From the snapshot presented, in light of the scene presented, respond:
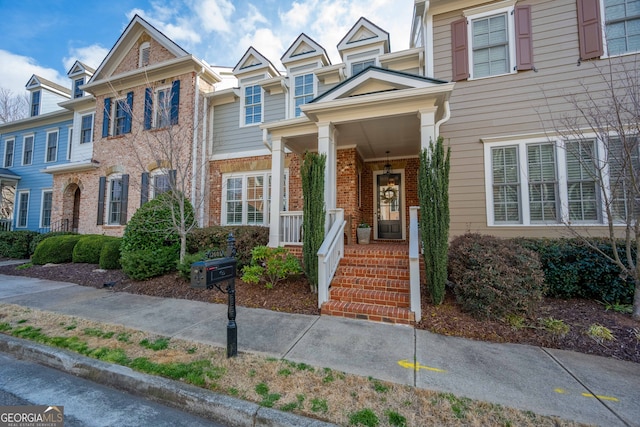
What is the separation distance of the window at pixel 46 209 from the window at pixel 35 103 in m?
4.94

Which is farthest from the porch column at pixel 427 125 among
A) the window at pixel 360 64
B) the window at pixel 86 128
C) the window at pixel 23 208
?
the window at pixel 23 208

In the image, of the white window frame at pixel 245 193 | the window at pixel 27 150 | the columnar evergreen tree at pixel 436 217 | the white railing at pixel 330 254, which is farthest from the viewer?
the window at pixel 27 150

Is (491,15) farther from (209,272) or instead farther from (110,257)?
(110,257)

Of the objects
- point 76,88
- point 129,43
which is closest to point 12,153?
point 76,88

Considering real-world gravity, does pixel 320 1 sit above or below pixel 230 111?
above

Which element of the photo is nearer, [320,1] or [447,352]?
[447,352]

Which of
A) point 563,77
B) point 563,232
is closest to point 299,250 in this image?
point 563,232

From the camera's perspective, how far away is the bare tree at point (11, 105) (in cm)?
1684

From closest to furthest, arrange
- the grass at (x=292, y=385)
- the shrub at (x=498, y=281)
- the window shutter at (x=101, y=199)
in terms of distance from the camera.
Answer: the grass at (x=292, y=385)
the shrub at (x=498, y=281)
the window shutter at (x=101, y=199)

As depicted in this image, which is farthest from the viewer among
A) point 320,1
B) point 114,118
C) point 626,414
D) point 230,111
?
point 114,118

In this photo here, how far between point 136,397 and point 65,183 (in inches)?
514

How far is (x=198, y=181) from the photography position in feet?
30.5

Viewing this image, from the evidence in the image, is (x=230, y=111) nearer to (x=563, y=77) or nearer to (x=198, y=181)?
(x=198, y=181)

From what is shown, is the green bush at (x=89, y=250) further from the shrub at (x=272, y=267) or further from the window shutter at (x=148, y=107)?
the shrub at (x=272, y=267)
